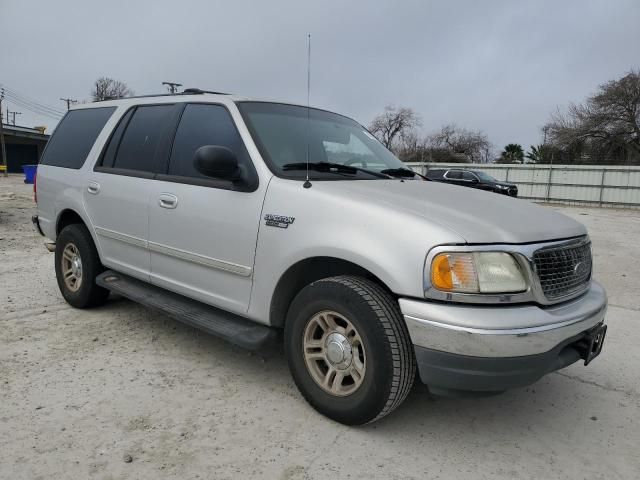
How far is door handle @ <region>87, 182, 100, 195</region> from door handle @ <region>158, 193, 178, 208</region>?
0.96m

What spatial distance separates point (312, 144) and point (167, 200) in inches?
43.3

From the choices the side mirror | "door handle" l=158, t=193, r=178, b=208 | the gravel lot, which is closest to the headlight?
the gravel lot

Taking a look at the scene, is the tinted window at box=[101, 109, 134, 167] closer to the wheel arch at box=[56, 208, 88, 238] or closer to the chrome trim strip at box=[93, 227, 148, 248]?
the chrome trim strip at box=[93, 227, 148, 248]

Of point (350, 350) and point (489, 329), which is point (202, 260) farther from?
point (489, 329)

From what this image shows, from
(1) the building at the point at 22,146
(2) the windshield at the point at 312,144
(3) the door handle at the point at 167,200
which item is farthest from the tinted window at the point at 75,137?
(1) the building at the point at 22,146

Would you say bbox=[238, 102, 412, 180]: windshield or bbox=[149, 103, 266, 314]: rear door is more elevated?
bbox=[238, 102, 412, 180]: windshield

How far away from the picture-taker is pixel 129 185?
3.87 m

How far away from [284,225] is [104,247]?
7.06ft

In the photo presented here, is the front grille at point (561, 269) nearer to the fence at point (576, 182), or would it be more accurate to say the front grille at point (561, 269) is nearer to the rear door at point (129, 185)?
the rear door at point (129, 185)

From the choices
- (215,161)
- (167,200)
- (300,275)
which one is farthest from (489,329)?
(167,200)

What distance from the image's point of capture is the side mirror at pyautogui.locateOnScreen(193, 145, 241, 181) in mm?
2854

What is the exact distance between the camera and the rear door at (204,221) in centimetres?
306

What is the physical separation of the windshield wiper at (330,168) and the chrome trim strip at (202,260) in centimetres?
69

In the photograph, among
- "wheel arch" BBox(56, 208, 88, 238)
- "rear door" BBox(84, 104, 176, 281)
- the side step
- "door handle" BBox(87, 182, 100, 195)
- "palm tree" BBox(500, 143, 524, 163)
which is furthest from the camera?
"palm tree" BBox(500, 143, 524, 163)
